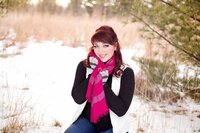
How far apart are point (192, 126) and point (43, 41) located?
8259 millimetres

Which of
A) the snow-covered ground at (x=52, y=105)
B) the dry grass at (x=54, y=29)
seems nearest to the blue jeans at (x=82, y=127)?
the snow-covered ground at (x=52, y=105)

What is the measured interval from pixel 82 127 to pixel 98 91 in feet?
1.30

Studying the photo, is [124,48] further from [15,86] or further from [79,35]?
[15,86]

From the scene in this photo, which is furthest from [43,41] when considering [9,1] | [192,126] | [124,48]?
[192,126]

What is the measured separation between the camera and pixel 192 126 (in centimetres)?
470

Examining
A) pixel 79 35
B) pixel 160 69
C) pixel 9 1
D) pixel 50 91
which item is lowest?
pixel 79 35

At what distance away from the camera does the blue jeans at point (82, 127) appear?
9.98 ft

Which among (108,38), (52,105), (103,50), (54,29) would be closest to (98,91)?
(103,50)

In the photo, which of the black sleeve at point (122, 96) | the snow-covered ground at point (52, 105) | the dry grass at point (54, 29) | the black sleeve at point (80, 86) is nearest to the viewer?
the black sleeve at point (122, 96)

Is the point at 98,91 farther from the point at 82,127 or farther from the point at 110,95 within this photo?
the point at 82,127

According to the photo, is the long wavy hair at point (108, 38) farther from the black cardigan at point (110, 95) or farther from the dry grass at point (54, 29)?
the dry grass at point (54, 29)

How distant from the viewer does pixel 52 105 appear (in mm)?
5105

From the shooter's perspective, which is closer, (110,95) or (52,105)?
(110,95)

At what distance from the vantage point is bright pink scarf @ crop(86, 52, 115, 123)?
289 centimetres
